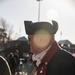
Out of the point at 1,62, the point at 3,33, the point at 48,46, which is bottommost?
the point at 3,33

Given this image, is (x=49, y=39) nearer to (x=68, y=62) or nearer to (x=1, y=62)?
(x=68, y=62)

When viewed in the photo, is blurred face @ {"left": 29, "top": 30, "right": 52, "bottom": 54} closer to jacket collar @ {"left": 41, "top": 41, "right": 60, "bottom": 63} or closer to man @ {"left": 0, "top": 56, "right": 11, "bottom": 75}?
jacket collar @ {"left": 41, "top": 41, "right": 60, "bottom": 63}

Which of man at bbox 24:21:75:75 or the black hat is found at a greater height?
the black hat

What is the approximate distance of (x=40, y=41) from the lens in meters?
3.90

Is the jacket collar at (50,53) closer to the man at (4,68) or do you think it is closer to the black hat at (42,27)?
the black hat at (42,27)

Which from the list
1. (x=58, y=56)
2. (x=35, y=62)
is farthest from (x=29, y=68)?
(x=58, y=56)

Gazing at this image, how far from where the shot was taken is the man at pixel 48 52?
3.68m

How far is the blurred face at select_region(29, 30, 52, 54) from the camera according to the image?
388cm

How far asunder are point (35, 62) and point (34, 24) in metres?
0.44

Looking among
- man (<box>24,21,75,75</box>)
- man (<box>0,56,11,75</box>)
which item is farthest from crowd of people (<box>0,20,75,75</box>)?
man (<box>0,56,11,75</box>)

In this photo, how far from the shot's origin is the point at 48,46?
3867 mm

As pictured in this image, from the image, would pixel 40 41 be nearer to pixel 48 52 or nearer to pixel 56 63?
pixel 48 52

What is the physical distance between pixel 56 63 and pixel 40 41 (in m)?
0.34

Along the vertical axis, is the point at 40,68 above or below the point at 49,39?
below
